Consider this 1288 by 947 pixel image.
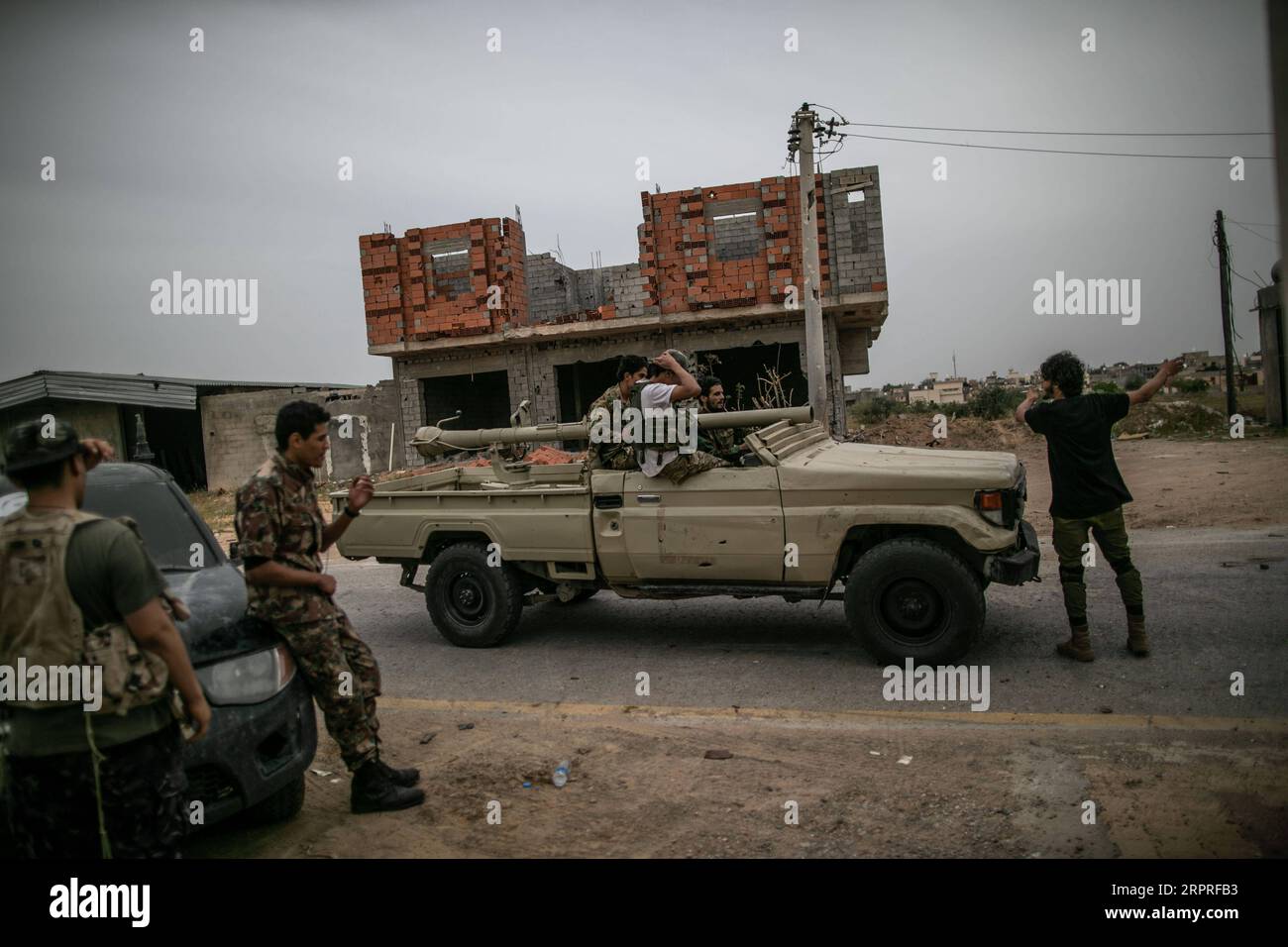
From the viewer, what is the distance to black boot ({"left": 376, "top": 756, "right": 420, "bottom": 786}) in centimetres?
409

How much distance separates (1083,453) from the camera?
17.9 ft

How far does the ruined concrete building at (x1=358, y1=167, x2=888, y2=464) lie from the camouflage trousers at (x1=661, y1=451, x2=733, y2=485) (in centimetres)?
1314

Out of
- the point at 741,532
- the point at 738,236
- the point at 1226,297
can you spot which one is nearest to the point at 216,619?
the point at 741,532

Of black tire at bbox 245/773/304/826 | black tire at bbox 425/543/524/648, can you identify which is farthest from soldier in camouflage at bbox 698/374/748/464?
black tire at bbox 245/773/304/826

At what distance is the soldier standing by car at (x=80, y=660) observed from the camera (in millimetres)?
2502

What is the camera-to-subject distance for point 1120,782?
387 centimetres

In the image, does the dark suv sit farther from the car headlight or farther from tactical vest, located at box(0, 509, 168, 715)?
tactical vest, located at box(0, 509, 168, 715)

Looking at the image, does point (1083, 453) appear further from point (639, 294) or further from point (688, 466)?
point (639, 294)

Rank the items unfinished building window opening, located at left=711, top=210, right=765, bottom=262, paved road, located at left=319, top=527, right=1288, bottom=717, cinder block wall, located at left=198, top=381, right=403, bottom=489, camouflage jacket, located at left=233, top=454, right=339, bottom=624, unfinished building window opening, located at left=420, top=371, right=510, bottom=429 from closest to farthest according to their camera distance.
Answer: camouflage jacket, located at left=233, top=454, right=339, bottom=624 → paved road, located at left=319, top=527, right=1288, bottom=717 → unfinished building window opening, located at left=711, top=210, right=765, bottom=262 → cinder block wall, located at left=198, top=381, right=403, bottom=489 → unfinished building window opening, located at left=420, top=371, right=510, bottom=429

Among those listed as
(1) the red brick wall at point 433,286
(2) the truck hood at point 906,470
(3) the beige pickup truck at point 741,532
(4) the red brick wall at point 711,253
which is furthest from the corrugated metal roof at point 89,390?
(2) the truck hood at point 906,470

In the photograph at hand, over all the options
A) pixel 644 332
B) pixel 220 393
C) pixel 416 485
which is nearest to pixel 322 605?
pixel 416 485

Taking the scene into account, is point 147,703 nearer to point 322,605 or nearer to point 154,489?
point 322,605

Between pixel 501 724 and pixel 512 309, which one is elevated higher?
pixel 512 309
